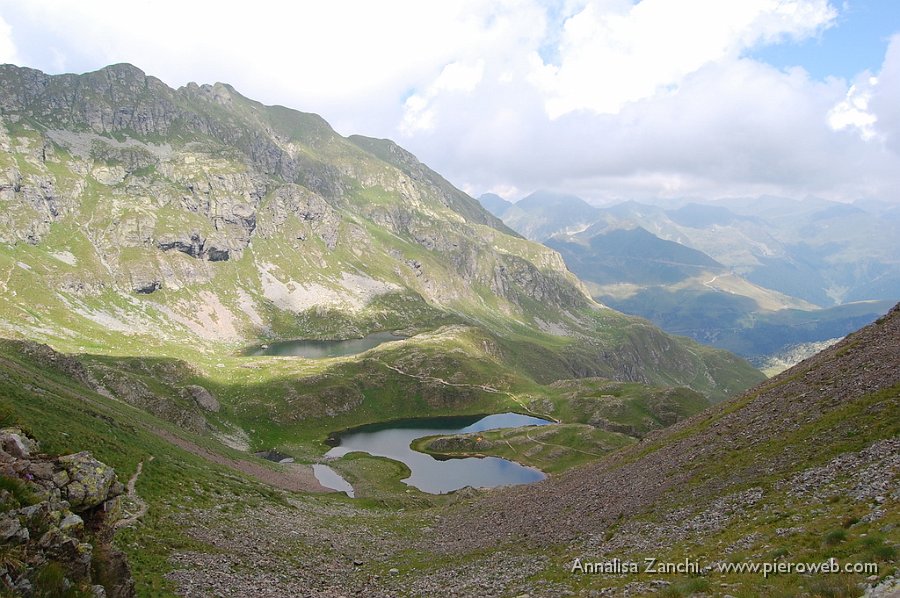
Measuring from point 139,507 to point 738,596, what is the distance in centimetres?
4244

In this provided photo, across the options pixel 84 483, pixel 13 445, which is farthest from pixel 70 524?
pixel 13 445

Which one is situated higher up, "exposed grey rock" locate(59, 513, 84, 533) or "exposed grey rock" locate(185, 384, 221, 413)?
"exposed grey rock" locate(185, 384, 221, 413)

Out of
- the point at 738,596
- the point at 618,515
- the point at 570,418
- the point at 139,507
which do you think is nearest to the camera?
the point at 738,596

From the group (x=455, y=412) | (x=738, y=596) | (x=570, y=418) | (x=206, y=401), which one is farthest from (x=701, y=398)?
(x=738, y=596)

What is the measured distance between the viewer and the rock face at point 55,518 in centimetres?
1769

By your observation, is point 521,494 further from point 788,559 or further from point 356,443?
point 356,443

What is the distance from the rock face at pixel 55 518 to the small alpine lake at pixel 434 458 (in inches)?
3574

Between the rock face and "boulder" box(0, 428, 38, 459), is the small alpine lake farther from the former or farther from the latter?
"boulder" box(0, 428, 38, 459)

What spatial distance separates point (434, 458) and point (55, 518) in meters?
123

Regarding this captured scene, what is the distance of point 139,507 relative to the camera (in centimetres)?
4044

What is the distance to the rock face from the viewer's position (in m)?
17.7

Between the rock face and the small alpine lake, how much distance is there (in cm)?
9078

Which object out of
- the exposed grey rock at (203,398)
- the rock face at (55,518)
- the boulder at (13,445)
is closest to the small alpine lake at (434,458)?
the exposed grey rock at (203,398)

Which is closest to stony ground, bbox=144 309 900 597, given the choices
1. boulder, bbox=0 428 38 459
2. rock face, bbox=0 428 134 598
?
rock face, bbox=0 428 134 598
